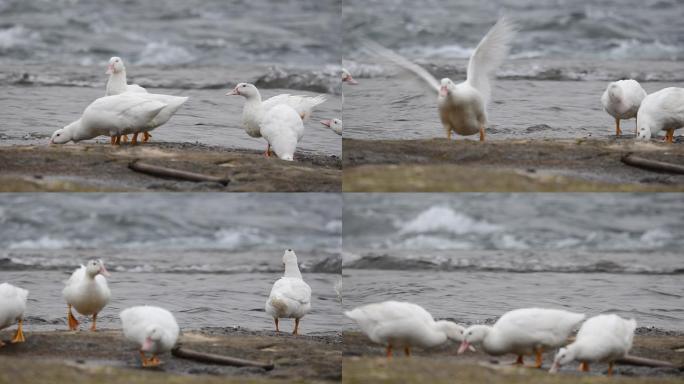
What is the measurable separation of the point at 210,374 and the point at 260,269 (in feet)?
24.0

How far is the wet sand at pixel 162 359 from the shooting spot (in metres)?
10.2

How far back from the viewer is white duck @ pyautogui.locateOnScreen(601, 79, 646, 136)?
13945 mm

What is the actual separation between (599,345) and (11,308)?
18.4 ft

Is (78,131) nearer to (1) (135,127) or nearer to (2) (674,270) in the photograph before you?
(1) (135,127)

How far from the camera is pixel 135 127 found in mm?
13039

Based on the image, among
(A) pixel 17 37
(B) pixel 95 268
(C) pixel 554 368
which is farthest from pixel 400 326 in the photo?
(A) pixel 17 37

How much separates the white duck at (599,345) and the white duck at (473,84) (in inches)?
130

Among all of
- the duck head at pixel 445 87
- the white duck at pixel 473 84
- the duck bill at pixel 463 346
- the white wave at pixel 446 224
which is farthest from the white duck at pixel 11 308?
the white wave at pixel 446 224

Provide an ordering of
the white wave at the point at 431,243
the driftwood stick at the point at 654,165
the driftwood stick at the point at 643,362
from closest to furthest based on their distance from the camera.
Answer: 1. the driftwood stick at the point at 643,362
2. the driftwood stick at the point at 654,165
3. the white wave at the point at 431,243

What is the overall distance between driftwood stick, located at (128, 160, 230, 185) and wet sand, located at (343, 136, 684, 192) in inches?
63.3

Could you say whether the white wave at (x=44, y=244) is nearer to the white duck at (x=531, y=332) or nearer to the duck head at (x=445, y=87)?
the duck head at (x=445, y=87)

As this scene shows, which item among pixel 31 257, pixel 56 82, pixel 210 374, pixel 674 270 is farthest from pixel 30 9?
pixel 210 374

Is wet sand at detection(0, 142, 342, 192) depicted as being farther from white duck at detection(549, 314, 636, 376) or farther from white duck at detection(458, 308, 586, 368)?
white duck at detection(549, 314, 636, 376)

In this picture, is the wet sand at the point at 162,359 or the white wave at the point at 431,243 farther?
the white wave at the point at 431,243
